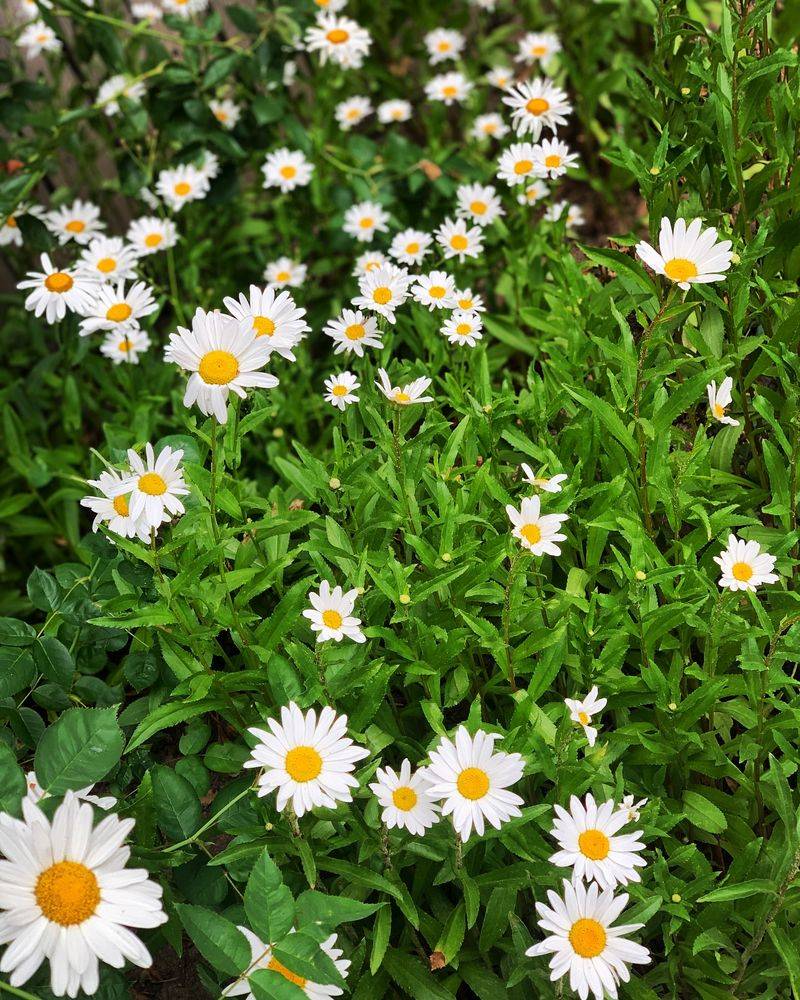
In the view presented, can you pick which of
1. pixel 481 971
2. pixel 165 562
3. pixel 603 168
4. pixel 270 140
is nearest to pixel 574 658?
pixel 481 971

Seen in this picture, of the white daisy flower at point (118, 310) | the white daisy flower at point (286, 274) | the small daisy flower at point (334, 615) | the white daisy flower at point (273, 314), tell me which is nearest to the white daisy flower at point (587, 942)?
the small daisy flower at point (334, 615)

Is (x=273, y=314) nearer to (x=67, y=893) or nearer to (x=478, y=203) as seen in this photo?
(x=67, y=893)

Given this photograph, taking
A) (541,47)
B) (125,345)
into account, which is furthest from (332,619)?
(541,47)

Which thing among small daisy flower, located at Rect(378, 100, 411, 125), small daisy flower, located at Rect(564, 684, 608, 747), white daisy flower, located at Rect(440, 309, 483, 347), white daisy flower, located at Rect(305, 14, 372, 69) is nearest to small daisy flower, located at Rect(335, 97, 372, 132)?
small daisy flower, located at Rect(378, 100, 411, 125)

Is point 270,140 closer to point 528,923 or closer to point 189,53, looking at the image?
point 189,53

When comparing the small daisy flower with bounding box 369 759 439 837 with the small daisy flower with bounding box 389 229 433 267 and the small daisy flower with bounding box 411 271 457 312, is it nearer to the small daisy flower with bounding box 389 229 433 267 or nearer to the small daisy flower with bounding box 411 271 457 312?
the small daisy flower with bounding box 411 271 457 312

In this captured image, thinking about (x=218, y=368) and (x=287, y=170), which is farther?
(x=287, y=170)
